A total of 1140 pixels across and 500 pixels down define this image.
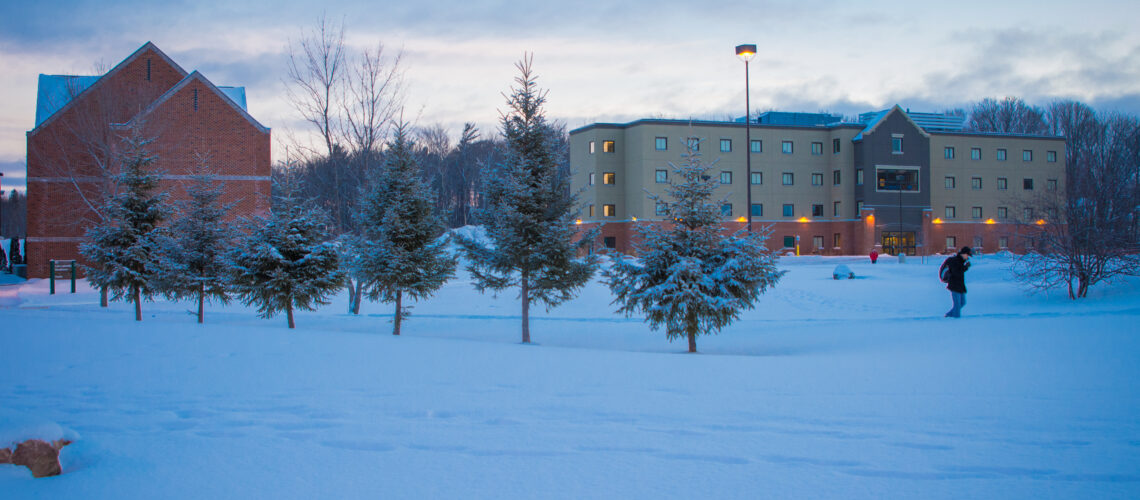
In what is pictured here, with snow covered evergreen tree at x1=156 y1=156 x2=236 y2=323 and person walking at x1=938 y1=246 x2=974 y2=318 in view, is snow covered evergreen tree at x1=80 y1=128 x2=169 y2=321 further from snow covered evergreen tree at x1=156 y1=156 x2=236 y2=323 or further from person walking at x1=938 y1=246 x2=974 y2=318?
person walking at x1=938 y1=246 x2=974 y2=318

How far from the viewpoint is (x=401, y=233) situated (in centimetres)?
1653

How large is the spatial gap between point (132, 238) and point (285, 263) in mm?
6306

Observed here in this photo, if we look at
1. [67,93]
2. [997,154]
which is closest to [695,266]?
[67,93]

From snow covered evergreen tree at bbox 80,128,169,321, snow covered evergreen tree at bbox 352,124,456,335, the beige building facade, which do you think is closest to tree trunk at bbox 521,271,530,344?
snow covered evergreen tree at bbox 352,124,456,335

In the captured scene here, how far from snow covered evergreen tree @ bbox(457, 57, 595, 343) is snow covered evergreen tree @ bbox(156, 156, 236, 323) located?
7206 mm

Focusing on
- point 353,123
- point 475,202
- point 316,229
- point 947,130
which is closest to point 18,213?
point 475,202

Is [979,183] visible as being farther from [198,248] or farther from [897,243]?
[198,248]

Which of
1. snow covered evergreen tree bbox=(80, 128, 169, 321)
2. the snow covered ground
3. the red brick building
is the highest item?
the red brick building

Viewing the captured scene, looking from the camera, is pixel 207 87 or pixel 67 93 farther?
pixel 67 93

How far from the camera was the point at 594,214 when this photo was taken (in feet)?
192

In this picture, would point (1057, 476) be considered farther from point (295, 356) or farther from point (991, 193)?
point (991, 193)

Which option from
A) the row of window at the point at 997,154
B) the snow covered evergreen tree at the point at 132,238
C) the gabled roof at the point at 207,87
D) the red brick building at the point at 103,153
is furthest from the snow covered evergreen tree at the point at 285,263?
the row of window at the point at 997,154

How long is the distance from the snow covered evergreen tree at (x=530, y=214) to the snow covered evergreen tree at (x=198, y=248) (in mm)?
7206

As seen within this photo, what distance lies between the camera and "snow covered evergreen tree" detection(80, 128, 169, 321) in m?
18.2
